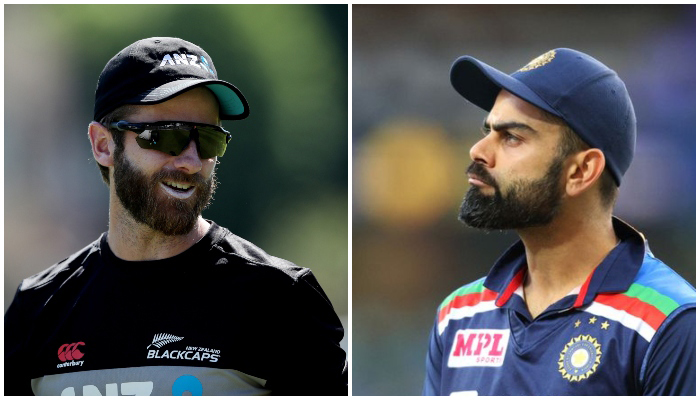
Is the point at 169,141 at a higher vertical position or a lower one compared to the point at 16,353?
higher

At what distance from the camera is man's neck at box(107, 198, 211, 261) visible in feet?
11.1

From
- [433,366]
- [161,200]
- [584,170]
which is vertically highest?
[584,170]

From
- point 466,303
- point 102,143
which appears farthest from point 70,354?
point 466,303

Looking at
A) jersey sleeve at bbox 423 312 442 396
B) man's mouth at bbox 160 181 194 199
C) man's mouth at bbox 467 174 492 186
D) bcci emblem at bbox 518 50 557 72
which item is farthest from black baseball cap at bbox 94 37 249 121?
jersey sleeve at bbox 423 312 442 396

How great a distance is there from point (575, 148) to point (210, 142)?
1262mm

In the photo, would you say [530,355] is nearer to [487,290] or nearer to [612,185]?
[487,290]

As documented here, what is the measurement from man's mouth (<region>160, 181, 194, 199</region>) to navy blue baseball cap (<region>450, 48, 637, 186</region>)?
44.5 inches

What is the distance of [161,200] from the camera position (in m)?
3.36

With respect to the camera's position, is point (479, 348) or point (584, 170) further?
point (479, 348)

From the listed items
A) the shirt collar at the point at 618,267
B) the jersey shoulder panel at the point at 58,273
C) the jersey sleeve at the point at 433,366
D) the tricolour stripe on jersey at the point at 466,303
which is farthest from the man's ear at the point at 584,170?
the jersey shoulder panel at the point at 58,273

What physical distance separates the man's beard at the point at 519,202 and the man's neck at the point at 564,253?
47 mm

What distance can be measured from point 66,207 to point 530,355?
6.73ft

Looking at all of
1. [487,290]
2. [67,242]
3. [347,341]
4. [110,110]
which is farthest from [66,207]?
[487,290]

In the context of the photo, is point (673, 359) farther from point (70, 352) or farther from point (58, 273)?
point (58, 273)
